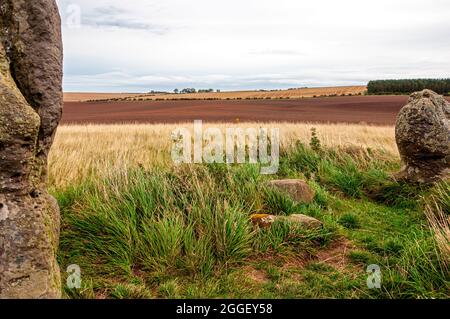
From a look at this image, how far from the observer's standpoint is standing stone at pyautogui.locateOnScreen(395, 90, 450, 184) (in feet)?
27.5

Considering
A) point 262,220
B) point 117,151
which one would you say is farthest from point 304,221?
point 117,151

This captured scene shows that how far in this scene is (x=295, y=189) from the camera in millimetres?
7500

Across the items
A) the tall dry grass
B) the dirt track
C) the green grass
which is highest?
the dirt track

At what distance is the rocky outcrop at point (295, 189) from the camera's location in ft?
24.4

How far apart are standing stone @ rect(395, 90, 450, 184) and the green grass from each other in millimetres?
945

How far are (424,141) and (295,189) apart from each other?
2916 mm

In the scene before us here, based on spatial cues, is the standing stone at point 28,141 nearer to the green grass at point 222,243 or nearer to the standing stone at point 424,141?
the green grass at point 222,243

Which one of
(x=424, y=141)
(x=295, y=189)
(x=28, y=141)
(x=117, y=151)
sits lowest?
(x=295, y=189)

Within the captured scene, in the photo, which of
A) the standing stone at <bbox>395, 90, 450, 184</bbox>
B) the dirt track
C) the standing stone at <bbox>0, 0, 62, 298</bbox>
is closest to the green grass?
the standing stone at <bbox>0, 0, 62, 298</bbox>

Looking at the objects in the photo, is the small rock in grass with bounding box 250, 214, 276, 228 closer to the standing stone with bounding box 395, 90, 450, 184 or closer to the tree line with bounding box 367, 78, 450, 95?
the standing stone with bounding box 395, 90, 450, 184

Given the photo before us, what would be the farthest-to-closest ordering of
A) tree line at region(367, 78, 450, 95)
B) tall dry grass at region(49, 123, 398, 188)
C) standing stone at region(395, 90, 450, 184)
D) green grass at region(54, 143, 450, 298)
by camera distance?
tree line at region(367, 78, 450, 95)
tall dry grass at region(49, 123, 398, 188)
standing stone at region(395, 90, 450, 184)
green grass at region(54, 143, 450, 298)

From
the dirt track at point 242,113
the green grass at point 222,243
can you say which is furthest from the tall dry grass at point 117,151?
the dirt track at point 242,113

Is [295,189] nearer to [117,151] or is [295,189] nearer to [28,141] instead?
[28,141]

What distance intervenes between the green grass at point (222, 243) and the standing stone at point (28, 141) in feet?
2.70
